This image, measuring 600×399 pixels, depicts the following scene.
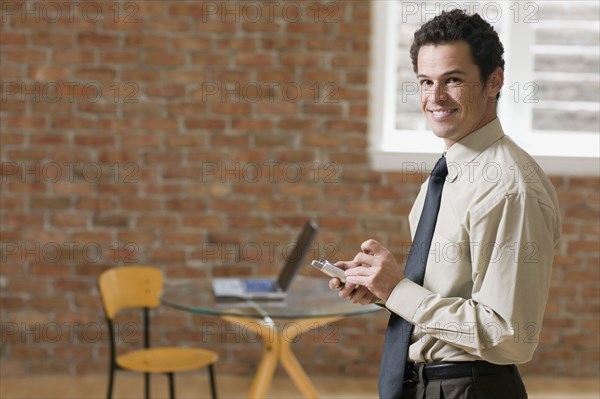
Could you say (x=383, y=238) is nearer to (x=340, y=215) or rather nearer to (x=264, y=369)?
(x=340, y=215)

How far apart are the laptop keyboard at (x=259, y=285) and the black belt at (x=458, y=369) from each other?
1705 millimetres

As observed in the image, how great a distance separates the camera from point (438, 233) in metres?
1.76

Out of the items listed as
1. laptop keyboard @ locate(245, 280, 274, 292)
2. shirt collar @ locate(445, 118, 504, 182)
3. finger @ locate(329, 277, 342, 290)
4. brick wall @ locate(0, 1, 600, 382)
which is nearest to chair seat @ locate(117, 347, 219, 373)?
laptop keyboard @ locate(245, 280, 274, 292)

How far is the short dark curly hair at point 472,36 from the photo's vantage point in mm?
1712

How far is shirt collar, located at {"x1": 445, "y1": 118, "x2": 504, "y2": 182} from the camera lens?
5.75ft

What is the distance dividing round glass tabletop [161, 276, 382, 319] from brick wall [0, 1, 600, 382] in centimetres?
95

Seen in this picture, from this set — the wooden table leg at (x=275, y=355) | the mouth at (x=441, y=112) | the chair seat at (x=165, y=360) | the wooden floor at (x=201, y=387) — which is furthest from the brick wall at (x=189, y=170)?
the mouth at (x=441, y=112)

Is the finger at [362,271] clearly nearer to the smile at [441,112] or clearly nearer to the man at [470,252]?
the man at [470,252]

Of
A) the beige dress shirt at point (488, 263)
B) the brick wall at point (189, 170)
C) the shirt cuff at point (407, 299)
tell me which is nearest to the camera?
the beige dress shirt at point (488, 263)

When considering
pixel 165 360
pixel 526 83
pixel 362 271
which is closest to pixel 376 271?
pixel 362 271

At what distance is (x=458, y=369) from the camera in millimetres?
1710

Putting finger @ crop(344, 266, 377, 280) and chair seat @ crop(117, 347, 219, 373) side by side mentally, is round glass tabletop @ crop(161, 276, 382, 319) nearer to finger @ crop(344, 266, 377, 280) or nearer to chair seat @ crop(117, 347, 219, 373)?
chair seat @ crop(117, 347, 219, 373)

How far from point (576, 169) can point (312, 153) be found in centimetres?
137

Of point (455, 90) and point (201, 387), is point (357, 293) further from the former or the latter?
point (201, 387)
